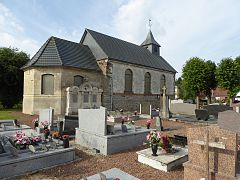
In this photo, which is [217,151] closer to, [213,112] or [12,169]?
[12,169]

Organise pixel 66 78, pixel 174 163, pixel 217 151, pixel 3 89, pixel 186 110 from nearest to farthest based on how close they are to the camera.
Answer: pixel 217 151 < pixel 174 163 < pixel 66 78 < pixel 186 110 < pixel 3 89

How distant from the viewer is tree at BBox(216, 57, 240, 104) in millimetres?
27411

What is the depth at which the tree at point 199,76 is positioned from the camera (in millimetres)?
29400

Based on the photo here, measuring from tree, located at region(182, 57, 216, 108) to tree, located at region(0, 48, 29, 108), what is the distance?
83.8 feet

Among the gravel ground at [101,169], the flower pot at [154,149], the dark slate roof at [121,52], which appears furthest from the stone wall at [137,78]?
the flower pot at [154,149]

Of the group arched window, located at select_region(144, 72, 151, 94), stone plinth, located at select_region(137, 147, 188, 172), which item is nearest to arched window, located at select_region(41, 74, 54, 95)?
arched window, located at select_region(144, 72, 151, 94)

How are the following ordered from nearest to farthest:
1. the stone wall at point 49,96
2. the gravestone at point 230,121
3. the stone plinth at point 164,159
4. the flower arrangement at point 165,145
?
the stone plinth at point 164,159 < the flower arrangement at point 165,145 < the gravestone at point 230,121 < the stone wall at point 49,96

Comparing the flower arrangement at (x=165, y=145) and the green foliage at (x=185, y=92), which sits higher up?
the green foliage at (x=185, y=92)

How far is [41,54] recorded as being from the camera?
21297mm

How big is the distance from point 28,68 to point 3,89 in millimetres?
11767

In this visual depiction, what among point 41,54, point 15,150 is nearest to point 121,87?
point 41,54

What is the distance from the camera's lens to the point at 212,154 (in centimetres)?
473

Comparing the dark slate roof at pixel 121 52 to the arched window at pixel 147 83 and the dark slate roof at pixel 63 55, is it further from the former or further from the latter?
the dark slate roof at pixel 63 55

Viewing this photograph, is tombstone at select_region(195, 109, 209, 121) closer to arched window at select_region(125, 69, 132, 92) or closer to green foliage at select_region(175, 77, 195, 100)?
arched window at select_region(125, 69, 132, 92)
